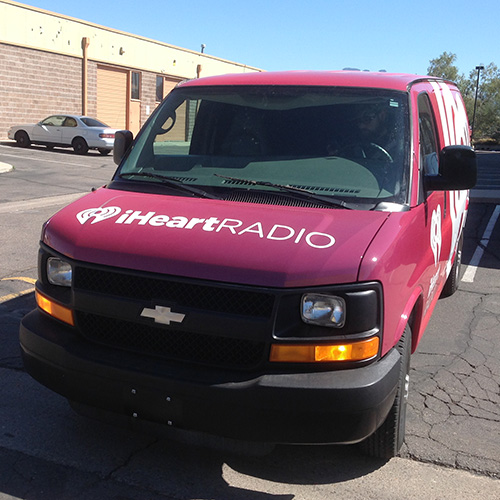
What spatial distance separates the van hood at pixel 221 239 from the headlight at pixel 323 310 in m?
0.08

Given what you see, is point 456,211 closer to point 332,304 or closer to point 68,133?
point 332,304

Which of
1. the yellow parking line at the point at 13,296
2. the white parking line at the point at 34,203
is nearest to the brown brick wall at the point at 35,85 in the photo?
the white parking line at the point at 34,203

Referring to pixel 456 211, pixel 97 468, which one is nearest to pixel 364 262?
pixel 97 468

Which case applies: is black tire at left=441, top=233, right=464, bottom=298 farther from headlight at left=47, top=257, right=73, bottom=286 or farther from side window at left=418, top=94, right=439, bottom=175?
headlight at left=47, top=257, right=73, bottom=286

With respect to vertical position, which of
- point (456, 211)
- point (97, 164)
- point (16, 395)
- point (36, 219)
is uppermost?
point (456, 211)

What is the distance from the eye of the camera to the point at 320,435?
114 inches

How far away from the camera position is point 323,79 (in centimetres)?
422

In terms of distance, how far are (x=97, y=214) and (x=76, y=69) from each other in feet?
98.0

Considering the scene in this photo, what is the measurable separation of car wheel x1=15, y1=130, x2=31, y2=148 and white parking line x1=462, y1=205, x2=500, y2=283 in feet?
66.6

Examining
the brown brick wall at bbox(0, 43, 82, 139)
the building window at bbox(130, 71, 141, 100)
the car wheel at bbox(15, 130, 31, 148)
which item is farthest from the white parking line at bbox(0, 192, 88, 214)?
the building window at bbox(130, 71, 141, 100)

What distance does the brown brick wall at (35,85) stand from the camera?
1103 inches

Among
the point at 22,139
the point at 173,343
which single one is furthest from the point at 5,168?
the point at 173,343

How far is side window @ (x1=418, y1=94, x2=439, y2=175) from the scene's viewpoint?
404 centimetres

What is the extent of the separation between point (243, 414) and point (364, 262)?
867 millimetres
